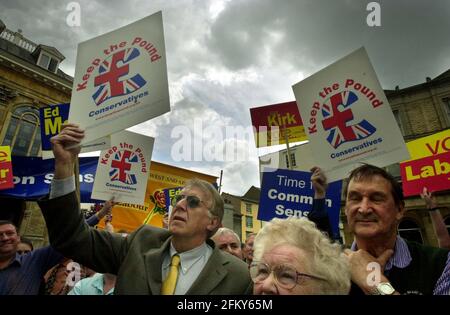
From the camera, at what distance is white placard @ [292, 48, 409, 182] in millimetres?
2467

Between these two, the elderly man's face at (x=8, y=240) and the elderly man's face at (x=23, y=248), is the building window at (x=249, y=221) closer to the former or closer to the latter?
the elderly man's face at (x=23, y=248)

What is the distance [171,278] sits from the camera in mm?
1580

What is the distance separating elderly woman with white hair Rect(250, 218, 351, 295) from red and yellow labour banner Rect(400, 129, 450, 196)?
3762mm

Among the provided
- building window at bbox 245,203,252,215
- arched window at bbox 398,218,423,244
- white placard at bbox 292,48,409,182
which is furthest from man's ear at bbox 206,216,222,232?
building window at bbox 245,203,252,215

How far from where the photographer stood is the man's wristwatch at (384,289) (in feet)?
4.06

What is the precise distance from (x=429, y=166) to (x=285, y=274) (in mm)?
4665

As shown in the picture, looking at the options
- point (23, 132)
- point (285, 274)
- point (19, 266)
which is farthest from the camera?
point (23, 132)

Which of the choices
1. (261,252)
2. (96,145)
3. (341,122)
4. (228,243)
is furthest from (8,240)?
(341,122)

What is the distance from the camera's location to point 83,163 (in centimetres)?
717

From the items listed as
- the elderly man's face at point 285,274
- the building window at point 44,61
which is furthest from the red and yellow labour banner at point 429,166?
the building window at point 44,61

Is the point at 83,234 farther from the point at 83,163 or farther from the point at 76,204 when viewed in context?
the point at 83,163

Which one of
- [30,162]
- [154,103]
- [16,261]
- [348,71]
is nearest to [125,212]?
[30,162]

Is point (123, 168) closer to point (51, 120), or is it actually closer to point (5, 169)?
point (51, 120)

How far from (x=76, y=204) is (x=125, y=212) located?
553cm
